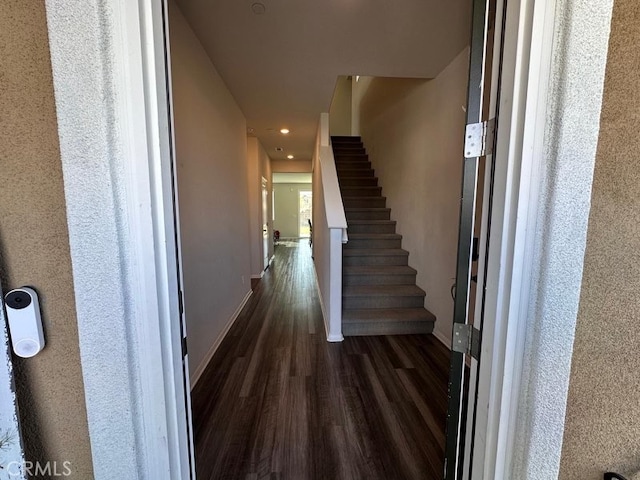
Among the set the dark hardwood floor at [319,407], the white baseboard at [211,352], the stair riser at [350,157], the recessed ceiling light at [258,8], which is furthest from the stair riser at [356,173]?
the recessed ceiling light at [258,8]

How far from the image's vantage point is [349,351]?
2637 mm

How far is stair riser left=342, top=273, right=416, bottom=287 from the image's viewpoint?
3.42 m

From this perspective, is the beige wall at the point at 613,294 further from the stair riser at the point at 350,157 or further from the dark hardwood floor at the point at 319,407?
the stair riser at the point at 350,157

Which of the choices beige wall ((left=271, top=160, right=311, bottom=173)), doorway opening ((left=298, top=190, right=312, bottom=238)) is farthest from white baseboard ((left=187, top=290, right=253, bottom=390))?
doorway opening ((left=298, top=190, right=312, bottom=238))

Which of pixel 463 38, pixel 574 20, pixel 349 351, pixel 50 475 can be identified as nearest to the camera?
pixel 574 20

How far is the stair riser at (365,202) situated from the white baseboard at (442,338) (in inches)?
90.5

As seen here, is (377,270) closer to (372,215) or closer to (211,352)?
(372,215)

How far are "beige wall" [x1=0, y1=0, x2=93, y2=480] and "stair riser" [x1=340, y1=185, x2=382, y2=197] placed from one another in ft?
14.1

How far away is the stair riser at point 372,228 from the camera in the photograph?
4098 mm

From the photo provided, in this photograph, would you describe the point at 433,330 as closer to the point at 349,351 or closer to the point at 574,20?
the point at 349,351

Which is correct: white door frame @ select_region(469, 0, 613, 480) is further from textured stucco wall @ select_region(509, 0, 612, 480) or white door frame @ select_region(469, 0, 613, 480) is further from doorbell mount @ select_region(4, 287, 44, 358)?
doorbell mount @ select_region(4, 287, 44, 358)

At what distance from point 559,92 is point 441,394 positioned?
6.74ft

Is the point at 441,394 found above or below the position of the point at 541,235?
below

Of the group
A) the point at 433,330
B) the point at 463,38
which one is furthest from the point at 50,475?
the point at 463,38
